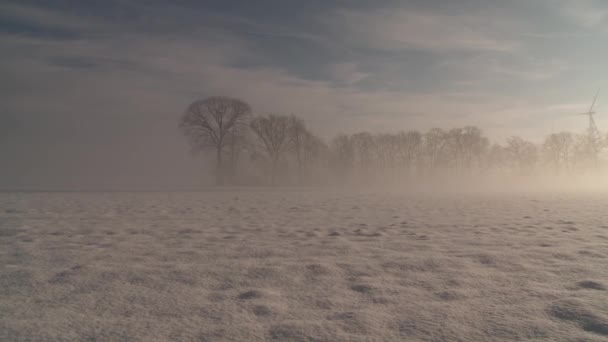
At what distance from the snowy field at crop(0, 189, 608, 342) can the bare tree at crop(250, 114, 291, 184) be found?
36367mm

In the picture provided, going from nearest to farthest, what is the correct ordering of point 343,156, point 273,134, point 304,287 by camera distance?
Result: 1. point 304,287
2. point 273,134
3. point 343,156

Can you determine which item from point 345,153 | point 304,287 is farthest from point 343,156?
point 304,287

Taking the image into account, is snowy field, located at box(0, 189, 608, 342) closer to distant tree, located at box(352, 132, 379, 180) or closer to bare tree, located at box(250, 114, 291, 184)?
bare tree, located at box(250, 114, 291, 184)

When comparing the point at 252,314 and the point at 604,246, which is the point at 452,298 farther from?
the point at 604,246

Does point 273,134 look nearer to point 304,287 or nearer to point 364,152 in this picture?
point 364,152

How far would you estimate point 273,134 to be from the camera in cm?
4109

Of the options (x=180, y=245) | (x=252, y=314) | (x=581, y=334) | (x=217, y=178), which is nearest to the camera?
(x=581, y=334)

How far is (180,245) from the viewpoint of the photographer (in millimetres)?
4008

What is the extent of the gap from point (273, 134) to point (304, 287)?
129 ft

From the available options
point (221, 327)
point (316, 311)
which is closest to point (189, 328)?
point (221, 327)

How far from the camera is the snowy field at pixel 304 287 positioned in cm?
175

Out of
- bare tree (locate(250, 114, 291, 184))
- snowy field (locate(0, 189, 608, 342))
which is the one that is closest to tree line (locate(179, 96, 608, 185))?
bare tree (locate(250, 114, 291, 184))

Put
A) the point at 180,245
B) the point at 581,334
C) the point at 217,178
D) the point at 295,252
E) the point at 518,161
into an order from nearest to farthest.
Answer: the point at 581,334 < the point at 295,252 < the point at 180,245 < the point at 217,178 < the point at 518,161

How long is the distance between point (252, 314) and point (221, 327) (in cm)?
22
